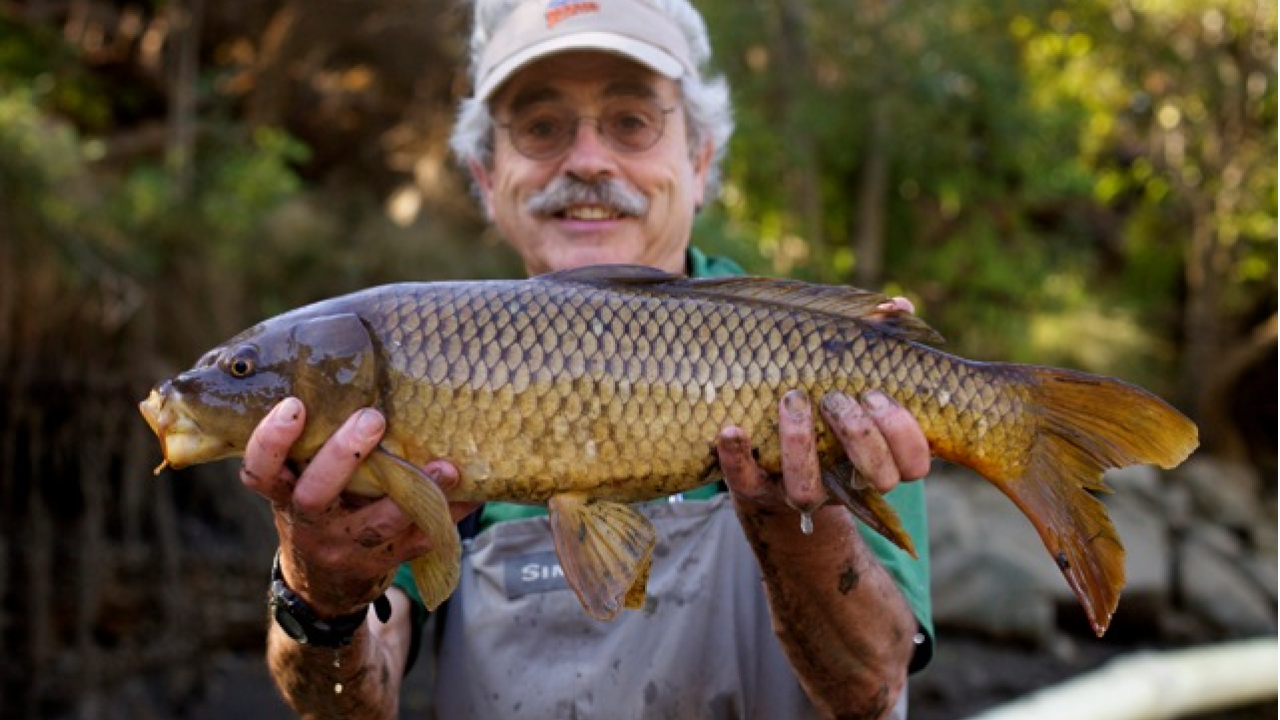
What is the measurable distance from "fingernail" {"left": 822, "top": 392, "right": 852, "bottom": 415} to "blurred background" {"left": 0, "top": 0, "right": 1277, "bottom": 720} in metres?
5.51

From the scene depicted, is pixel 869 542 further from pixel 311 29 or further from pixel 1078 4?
pixel 1078 4

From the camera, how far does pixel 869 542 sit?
2.49 metres

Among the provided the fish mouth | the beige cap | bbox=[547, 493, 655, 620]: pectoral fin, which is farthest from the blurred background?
bbox=[547, 493, 655, 620]: pectoral fin

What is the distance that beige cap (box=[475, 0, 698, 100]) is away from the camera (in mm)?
2645

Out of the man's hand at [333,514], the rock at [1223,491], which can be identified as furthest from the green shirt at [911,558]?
the rock at [1223,491]

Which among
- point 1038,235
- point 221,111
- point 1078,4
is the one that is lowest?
point 1038,235

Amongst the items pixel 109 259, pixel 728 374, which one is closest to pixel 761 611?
pixel 728 374

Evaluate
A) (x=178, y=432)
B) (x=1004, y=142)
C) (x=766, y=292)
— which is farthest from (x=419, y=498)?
(x=1004, y=142)

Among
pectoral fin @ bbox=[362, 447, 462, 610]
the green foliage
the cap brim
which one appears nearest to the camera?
pectoral fin @ bbox=[362, 447, 462, 610]

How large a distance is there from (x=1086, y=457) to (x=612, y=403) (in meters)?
0.71

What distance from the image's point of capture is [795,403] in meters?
1.99

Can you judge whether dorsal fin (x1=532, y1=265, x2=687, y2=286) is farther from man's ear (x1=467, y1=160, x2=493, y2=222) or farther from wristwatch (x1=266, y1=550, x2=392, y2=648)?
man's ear (x1=467, y1=160, x2=493, y2=222)

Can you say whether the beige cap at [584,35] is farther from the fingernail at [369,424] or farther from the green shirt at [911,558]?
the fingernail at [369,424]

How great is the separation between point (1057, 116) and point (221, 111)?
7152 millimetres
